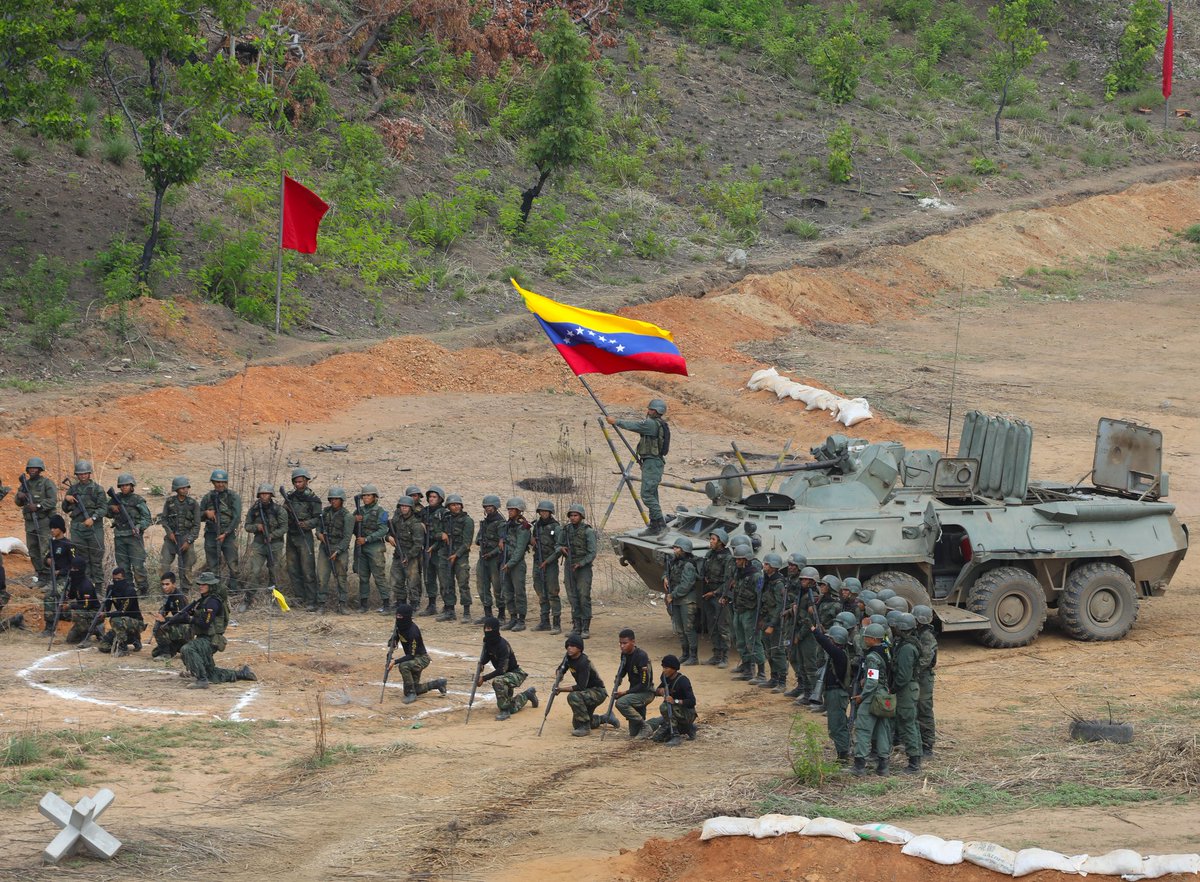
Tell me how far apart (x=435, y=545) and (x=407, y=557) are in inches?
15.3

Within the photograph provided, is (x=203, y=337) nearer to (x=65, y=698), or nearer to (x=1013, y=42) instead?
(x=65, y=698)

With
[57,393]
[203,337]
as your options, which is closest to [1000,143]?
[203,337]

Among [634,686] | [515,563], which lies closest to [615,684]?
[634,686]

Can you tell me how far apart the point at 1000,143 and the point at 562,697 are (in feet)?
128

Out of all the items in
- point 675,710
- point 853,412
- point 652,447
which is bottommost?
point 675,710

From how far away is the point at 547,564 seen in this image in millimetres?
18359

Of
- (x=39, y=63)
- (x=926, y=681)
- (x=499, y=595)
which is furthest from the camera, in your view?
(x=39, y=63)

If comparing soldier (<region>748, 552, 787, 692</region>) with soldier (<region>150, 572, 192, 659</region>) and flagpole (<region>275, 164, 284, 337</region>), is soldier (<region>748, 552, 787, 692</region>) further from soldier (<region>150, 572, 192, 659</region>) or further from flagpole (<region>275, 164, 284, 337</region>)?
flagpole (<region>275, 164, 284, 337</region>)

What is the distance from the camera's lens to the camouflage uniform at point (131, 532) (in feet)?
59.4

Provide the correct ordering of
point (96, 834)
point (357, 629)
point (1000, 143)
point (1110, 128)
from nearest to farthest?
1. point (96, 834)
2. point (357, 629)
3. point (1000, 143)
4. point (1110, 128)

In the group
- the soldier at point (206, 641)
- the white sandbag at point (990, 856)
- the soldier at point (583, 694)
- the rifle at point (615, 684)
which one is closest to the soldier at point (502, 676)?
the soldier at point (583, 694)

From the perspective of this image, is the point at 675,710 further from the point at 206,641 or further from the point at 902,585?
the point at 206,641

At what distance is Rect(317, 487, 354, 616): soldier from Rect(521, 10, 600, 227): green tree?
18.3 meters

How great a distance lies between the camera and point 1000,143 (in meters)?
50.5
